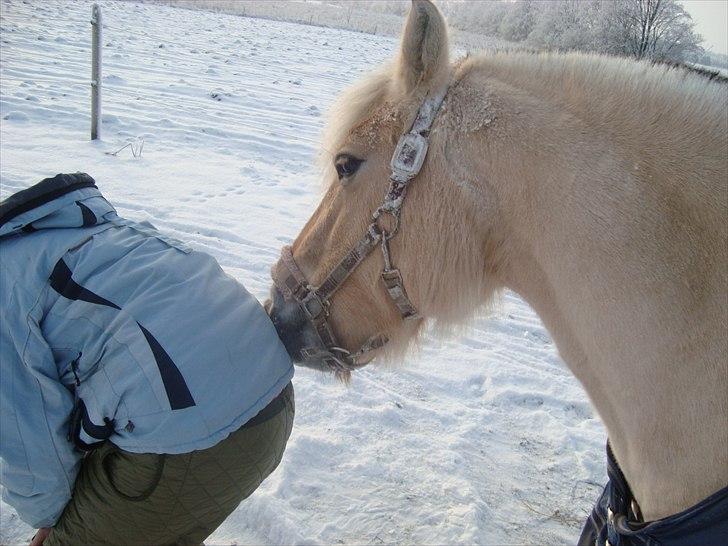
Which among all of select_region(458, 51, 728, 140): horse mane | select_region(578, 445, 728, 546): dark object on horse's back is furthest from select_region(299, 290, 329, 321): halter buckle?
select_region(578, 445, 728, 546): dark object on horse's back

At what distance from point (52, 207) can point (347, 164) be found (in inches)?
38.8

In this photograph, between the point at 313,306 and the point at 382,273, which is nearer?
the point at 382,273

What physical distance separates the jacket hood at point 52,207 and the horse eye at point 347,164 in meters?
0.88

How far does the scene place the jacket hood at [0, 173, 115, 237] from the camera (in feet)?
5.27

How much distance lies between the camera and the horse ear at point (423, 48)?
4.94 feet

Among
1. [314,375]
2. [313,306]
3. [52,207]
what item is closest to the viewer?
[52,207]

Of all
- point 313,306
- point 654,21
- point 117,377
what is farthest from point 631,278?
point 654,21

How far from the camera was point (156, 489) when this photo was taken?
66.4 inches

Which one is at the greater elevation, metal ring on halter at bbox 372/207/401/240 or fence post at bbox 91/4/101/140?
metal ring on halter at bbox 372/207/401/240

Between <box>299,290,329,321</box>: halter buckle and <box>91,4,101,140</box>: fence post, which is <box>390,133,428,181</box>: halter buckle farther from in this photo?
<box>91,4,101,140</box>: fence post

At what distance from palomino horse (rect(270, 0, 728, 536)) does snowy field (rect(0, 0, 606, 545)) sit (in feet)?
1.51

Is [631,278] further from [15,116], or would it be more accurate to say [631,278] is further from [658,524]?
[15,116]

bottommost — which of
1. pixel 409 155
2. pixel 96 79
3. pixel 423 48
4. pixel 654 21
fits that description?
pixel 96 79

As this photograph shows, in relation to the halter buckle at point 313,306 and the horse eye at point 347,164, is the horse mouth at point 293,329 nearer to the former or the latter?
the halter buckle at point 313,306
